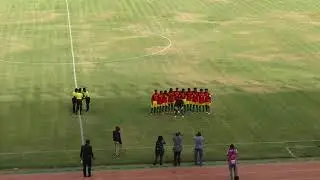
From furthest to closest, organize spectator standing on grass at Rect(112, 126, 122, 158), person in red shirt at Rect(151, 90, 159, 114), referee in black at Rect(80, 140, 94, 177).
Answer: person in red shirt at Rect(151, 90, 159, 114)
spectator standing on grass at Rect(112, 126, 122, 158)
referee in black at Rect(80, 140, 94, 177)

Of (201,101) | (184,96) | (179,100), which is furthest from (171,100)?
(201,101)

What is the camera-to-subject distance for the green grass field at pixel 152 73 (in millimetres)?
25844

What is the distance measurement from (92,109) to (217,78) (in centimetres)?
841

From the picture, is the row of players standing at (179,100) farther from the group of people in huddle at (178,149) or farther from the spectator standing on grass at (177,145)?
the spectator standing on grass at (177,145)

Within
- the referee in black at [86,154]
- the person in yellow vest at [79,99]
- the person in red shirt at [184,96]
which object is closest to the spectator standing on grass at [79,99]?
the person in yellow vest at [79,99]

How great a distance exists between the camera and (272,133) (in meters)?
26.7

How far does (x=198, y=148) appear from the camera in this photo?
22.9m

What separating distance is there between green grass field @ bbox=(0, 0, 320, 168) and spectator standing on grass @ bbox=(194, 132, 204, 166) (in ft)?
2.66

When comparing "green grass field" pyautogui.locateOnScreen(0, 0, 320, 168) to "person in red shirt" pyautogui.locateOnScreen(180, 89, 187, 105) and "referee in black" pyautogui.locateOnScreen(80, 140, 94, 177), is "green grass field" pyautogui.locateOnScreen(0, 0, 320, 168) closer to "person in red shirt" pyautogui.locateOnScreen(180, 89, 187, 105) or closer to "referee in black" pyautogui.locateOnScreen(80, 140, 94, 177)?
"person in red shirt" pyautogui.locateOnScreen(180, 89, 187, 105)

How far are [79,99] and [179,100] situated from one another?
4.52 metres

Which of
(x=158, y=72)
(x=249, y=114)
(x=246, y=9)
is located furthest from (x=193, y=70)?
(x=246, y=9)

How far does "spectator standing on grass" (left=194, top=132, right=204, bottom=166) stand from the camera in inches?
899

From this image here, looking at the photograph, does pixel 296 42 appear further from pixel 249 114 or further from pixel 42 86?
pixel 42 86

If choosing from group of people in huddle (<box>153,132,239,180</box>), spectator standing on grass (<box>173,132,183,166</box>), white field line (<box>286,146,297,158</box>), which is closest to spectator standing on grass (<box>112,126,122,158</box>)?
group of people in huddle (<box>153,132,239,180</box>)
